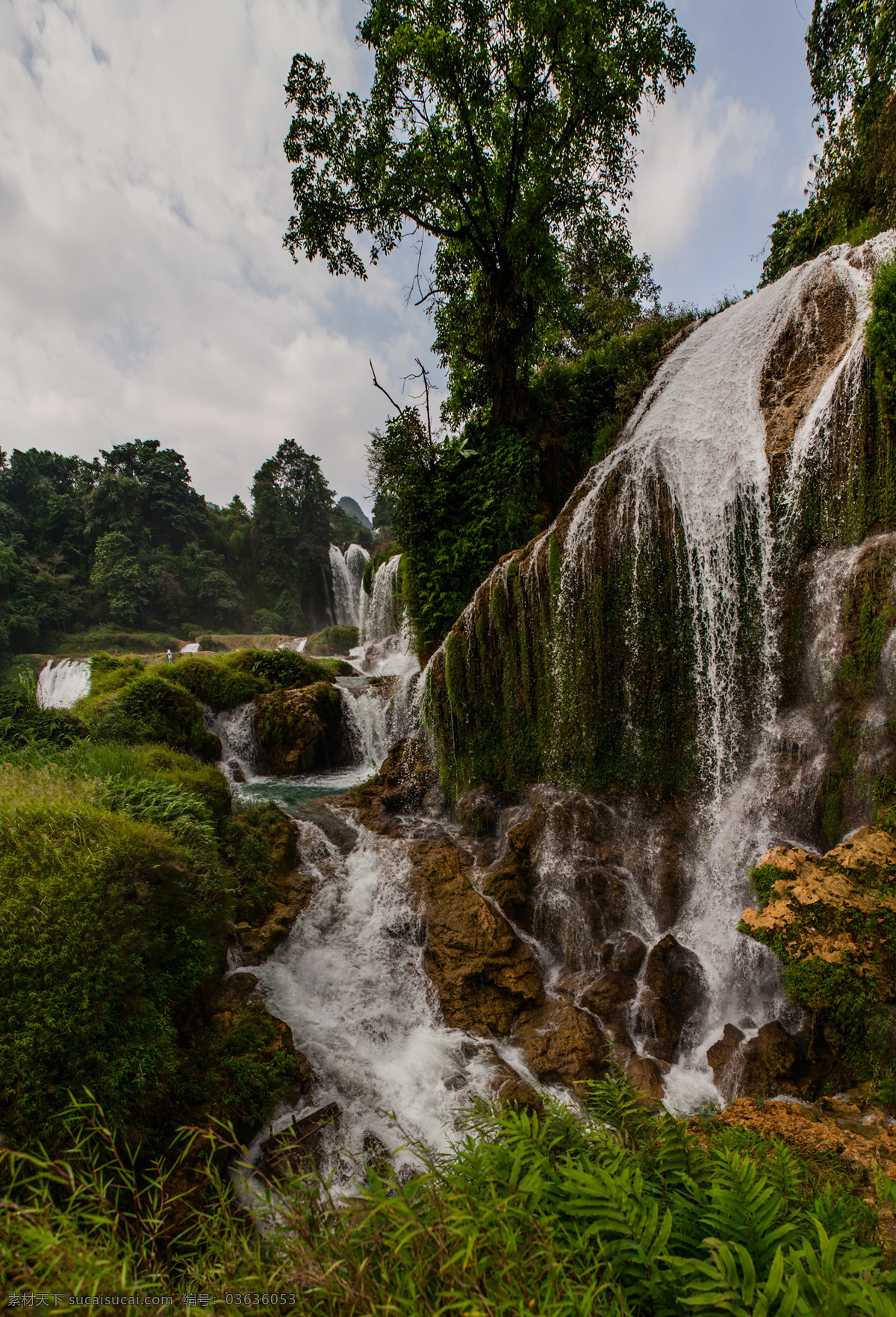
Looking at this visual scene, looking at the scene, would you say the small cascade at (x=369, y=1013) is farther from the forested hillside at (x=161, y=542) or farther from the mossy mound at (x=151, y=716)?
the forested hillside at (x=161, y=542)

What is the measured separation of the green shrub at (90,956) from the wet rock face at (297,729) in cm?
844

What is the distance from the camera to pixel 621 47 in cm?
1128

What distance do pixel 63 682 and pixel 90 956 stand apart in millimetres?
21664

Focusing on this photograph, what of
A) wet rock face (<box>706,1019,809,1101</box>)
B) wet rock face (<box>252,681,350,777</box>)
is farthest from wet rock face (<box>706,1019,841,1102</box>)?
wet rock face (<box>252,681,350,777</box>)

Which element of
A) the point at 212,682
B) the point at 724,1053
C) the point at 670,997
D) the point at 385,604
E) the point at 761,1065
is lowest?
the point at 724,1053

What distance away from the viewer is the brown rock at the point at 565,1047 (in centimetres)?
557

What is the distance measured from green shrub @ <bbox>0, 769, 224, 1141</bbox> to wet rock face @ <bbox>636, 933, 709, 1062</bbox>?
4.75 metres

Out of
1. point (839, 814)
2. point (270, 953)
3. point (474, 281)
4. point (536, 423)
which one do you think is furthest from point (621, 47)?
point (270, 953)

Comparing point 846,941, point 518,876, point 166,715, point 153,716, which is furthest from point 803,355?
point 166,715

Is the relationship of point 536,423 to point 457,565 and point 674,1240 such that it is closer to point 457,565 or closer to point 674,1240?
point 457,565

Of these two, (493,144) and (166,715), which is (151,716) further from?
(493,144)

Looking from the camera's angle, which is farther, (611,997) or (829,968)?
(611,997)

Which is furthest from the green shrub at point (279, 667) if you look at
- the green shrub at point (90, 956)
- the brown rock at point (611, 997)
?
the brown rock at point (611, 997)

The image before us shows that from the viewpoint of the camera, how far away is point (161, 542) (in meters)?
42.4
